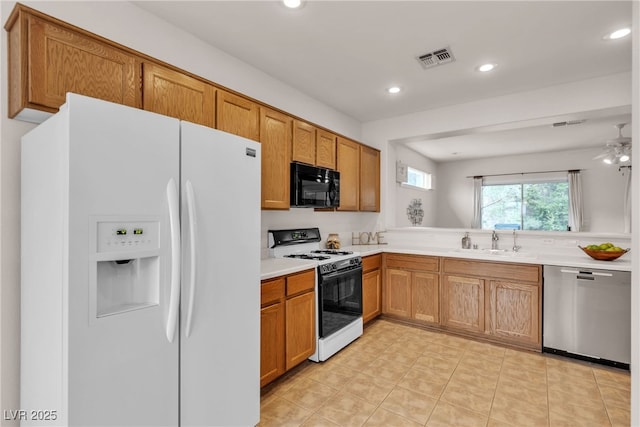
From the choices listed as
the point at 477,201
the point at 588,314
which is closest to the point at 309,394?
the point at 588,314

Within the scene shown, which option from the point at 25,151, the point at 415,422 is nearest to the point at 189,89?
the point at 25,151

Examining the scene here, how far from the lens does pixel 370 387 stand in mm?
2447

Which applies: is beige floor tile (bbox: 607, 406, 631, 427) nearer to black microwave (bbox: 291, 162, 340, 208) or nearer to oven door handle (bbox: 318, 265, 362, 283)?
oven door handle (bbox: 318, 265, 362, 283)

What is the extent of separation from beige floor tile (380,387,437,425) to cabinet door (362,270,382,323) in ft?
4.08

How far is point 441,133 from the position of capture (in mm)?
4141

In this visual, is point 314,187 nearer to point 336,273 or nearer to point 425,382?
point 336,273

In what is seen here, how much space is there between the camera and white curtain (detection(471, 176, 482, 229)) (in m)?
7.59

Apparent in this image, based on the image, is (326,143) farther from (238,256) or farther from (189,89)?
(238,256)

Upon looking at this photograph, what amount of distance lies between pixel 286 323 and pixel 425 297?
195cm

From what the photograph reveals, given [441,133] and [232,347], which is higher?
A: [441,133]

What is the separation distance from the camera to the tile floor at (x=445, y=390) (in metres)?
2.09

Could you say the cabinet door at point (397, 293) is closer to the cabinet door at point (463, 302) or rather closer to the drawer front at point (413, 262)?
the drawer front at point (413, 262)

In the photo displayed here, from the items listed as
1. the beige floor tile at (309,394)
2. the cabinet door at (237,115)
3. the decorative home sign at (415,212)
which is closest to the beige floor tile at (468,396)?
the beige floor tile at (309,394)

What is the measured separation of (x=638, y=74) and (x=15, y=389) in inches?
125
